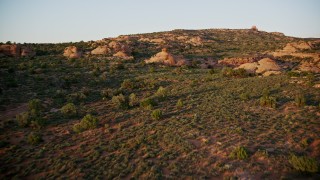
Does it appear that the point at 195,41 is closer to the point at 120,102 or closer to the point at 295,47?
the point at 295,47

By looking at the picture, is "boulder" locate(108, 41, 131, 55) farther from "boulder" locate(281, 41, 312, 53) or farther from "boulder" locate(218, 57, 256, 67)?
"boulder" locate(281, 41, 312, 53)

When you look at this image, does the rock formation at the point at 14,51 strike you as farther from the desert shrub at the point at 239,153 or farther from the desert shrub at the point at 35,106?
the desert shrub at the point at 239,153

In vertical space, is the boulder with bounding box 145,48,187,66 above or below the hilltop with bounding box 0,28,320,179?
above

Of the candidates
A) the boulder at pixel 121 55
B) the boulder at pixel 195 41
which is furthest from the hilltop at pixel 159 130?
the boulder at pixel 195 41

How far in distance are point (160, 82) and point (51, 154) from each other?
756 inches

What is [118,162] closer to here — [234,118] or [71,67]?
[234,118]

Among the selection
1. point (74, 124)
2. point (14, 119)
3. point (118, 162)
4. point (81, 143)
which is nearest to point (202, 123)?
point (118, 162)

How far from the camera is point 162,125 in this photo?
16312 mm

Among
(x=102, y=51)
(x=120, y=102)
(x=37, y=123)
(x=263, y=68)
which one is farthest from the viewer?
(x=102, y=51)

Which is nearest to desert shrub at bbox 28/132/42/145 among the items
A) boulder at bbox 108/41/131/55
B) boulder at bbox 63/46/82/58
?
boulder at bbox 63/46/82/58

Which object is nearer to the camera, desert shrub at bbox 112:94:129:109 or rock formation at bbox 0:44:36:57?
desert shrub at bbox 112:94:129:109

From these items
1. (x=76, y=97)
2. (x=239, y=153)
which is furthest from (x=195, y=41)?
(x=239, y=153)

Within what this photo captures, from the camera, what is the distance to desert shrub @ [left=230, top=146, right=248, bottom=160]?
1171cm

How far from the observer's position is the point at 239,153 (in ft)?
38.7
